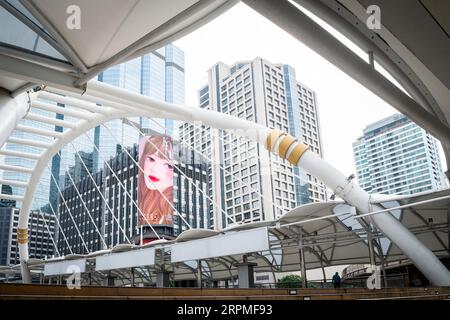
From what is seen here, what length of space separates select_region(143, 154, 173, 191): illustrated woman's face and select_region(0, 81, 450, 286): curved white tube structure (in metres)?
22.2

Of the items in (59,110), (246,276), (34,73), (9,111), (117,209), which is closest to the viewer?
(34,73)

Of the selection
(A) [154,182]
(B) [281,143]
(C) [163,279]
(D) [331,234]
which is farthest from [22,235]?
(D) [331,234]

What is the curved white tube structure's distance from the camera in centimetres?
1486

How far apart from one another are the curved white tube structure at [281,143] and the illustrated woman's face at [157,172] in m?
22.2

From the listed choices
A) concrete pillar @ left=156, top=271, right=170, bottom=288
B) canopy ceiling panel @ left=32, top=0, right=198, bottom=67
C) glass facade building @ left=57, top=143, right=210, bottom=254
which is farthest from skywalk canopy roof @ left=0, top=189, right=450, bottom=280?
glass facade building @ left=57, top=143, right=210, bottom=254

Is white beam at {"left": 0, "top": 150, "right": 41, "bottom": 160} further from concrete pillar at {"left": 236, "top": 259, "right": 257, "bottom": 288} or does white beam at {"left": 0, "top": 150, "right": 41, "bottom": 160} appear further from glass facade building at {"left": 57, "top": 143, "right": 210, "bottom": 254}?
glass facade building at {"left": 57, "top": 143, "right": 210, "bottom": 254}

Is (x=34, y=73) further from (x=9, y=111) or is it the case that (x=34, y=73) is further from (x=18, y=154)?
(x=18, y=154)

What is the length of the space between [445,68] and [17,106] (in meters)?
9.28

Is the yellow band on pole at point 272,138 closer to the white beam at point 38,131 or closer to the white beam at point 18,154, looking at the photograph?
the white beam at point 38,131

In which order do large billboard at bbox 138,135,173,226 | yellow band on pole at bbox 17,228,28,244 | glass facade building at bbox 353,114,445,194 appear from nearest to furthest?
yellow band on pole at bbox 17,228,28,244 < large billboard at bbox 138,135,173,226 < glass facade building at bbox 353,114,445,194

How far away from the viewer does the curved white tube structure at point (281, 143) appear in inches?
585

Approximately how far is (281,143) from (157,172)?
31386mm

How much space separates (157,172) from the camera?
156ft
